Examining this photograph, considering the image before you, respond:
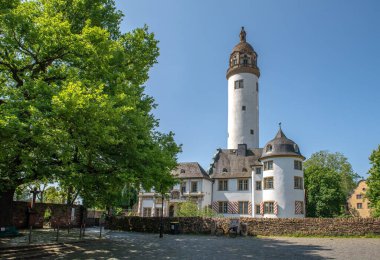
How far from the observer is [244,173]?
150 ft

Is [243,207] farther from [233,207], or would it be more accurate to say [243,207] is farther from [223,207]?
[223,207]

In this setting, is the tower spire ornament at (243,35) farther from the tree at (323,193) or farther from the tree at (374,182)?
the tree at (374,182)

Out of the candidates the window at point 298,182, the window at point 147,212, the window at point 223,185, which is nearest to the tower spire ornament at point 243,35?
the window at point 223,185

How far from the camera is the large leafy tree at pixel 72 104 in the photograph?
12828mm

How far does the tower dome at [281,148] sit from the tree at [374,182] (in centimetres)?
794

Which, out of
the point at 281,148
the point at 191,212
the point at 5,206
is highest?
the point at 281,148

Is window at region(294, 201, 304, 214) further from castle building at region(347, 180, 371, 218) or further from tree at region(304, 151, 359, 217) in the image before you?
castle building at region(347, 180, 371, 218)

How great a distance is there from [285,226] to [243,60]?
3264 cm

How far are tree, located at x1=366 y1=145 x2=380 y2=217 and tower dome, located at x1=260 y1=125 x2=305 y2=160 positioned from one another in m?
7.94

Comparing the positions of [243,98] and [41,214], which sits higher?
[243,98]

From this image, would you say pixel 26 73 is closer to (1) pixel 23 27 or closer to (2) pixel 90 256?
(1) pixel 23 27

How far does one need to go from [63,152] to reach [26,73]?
488cm

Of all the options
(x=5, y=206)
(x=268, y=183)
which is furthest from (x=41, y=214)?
(x=268, y=183)

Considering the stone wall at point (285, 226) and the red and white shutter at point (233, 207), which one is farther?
the red and white shutter at point (233, 207)
